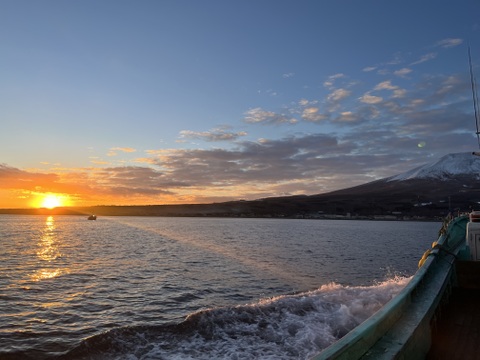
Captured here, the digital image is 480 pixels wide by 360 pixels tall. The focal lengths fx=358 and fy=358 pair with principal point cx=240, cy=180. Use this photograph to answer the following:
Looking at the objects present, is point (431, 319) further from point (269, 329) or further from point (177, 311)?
point (177, 311)

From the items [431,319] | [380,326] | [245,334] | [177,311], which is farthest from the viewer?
[177,311]

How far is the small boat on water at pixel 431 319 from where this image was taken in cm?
528

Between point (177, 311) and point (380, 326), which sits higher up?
point (380, 326)

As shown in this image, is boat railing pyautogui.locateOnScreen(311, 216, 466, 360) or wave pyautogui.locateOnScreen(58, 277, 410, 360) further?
wave pyautogui.locateOnScreen(58, 277, 410, 360)

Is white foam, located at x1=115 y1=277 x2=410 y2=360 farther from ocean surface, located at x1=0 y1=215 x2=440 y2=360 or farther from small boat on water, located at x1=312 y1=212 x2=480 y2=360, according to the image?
small boat on water, located at x1=312 y1=212 x2=480 y2=360

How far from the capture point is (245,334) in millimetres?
12617

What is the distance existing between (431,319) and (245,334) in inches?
258

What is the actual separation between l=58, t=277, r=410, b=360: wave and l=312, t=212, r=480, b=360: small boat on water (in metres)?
3.80

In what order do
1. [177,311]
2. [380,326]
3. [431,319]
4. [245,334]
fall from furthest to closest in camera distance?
[177,311]
[245,334]
[431,319]
[380,326]

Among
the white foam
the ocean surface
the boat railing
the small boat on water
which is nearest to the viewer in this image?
the boat railing

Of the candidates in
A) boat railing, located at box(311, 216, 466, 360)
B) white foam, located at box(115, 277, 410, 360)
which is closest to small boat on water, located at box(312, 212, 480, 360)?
boat railing, located at box(311, 216, 466, 360)

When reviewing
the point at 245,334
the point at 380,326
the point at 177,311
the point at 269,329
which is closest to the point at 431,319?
the point at 380,326

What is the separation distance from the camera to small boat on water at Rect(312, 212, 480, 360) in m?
5.28

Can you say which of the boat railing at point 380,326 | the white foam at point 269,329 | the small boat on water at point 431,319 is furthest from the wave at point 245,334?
the boat railing at point 380,326
